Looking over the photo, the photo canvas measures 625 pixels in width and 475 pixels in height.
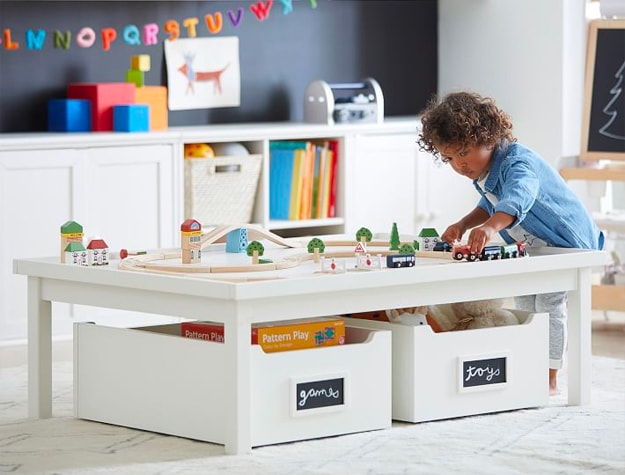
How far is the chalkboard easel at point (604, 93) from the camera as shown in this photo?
433cm

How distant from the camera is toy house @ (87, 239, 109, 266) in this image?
2.83 metres

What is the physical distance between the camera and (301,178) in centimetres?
461

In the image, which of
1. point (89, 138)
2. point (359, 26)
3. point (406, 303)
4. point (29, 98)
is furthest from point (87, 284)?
point (359, 26)

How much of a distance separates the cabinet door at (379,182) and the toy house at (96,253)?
193 centimetres

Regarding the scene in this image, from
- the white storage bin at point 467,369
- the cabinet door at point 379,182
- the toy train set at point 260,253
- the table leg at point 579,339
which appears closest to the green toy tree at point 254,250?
the toy train set at point 260,253

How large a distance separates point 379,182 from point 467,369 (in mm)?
1960

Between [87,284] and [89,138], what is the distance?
139 cm

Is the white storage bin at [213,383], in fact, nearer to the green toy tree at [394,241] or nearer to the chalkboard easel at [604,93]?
the green toy tree at [394,241]

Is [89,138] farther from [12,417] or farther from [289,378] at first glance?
[289,378]

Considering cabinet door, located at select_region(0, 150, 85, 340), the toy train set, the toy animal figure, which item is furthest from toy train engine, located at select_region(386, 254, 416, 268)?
the toy animal figure

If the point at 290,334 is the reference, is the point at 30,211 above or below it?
above

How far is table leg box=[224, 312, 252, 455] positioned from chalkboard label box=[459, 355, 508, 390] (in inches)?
20.9

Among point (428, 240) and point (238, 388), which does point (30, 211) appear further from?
point (238, 388)

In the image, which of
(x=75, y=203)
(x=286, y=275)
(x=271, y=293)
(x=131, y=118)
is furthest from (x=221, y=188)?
(x=271, y=293)
